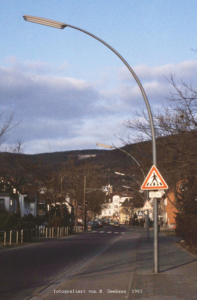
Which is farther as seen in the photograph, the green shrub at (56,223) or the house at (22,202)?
the house at (22,202)

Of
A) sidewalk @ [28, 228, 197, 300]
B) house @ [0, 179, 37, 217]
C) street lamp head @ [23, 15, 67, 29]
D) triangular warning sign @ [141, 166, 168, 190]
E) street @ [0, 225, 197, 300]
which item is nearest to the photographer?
sidewalk @ [28, 228, 197, 300]

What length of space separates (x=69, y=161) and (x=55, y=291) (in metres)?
62.6

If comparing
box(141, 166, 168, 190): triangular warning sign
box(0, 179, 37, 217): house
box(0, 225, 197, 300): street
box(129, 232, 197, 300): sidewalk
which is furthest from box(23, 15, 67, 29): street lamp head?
box(0, 179, 37, 217): house

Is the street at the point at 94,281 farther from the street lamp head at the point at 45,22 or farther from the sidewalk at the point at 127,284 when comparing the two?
the street lamp head at the point at 45,22

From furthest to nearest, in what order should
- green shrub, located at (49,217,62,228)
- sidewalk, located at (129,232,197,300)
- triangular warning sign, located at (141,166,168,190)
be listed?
→ green shrub, located at (49,217,62,228), triangular warning sign, located at (141,166,168,190), sidewalk, located at (129,232,197,300)

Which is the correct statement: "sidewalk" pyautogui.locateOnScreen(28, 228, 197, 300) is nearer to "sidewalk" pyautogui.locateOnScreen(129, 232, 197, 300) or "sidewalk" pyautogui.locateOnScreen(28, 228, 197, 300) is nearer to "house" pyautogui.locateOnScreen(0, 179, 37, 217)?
"sidewalk" pyautogui.locateOnScreen(129, 232, 197, 300)

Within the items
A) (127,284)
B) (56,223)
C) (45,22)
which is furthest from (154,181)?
(56,223)

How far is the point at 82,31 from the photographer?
12.1m

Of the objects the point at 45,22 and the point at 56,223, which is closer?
the point at 45,22

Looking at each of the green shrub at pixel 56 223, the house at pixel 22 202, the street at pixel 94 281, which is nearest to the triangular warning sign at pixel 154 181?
the street at pixel 94 281

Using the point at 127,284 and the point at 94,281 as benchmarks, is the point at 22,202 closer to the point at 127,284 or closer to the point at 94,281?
the point at 94,281

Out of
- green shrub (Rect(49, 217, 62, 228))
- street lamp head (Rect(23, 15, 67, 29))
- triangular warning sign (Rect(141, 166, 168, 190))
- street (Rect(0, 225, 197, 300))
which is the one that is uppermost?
street lamp head (Rect(23, 15, 67, 29))

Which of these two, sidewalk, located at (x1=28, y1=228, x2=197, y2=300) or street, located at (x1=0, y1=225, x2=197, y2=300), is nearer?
sidewalk, located at (x1=28, y1=228, x2=197, y2=300)

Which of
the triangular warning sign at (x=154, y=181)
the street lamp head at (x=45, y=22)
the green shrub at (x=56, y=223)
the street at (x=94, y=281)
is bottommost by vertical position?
the green shrub at (x=56, y=223)
